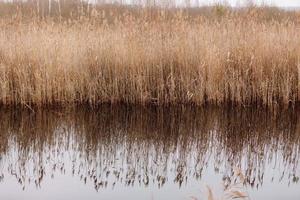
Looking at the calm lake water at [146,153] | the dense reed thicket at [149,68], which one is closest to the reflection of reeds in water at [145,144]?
the calm lake water at [146,153]

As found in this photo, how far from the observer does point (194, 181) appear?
4.03 m

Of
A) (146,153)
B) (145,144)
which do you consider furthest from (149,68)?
(146,153)

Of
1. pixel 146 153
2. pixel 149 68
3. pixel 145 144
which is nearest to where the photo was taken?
pixel 146 153

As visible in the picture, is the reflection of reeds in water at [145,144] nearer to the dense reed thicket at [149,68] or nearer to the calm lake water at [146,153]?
the calm lake water at [146,153]

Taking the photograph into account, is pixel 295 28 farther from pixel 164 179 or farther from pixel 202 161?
pixel 164 179

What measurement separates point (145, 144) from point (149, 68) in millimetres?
1719

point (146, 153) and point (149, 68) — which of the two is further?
point (149, 68)

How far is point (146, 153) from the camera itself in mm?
4676

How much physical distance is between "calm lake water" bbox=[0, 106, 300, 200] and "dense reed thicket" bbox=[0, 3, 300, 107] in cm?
26

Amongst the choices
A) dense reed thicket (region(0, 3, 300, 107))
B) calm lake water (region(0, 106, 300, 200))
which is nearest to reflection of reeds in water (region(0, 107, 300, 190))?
calm lake water (region(0, 106, 300, 200))

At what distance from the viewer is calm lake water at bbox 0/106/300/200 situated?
388 centimetres

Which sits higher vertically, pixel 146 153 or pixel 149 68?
pixel 149 68

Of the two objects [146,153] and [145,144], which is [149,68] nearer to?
[145,144]

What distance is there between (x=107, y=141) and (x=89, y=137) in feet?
0.84
